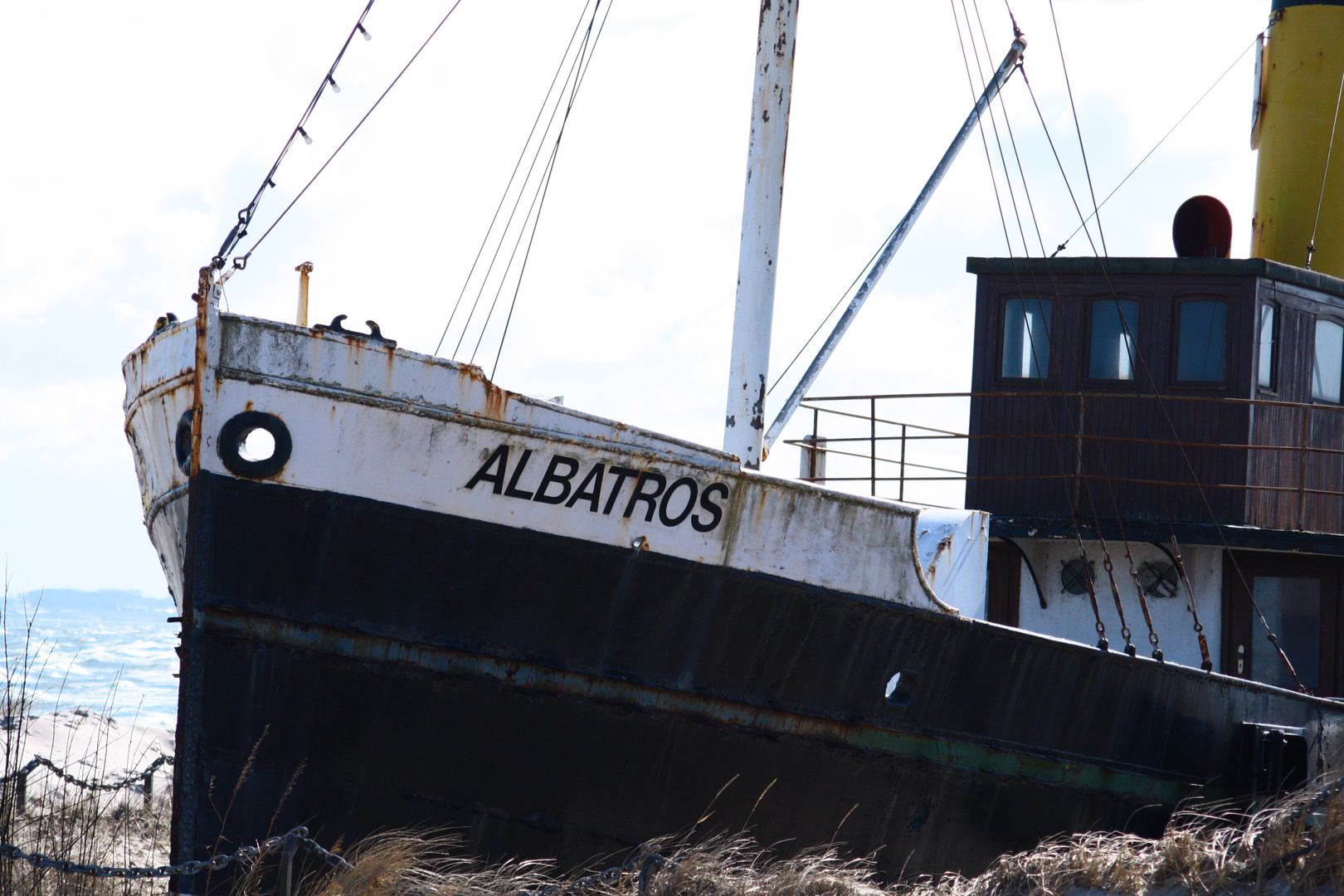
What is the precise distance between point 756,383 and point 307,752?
3229 mm

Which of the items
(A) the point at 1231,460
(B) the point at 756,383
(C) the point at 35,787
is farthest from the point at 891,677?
(C) the point at 35,787

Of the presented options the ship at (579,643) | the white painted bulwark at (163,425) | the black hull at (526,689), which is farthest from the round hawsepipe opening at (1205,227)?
the white painted bulwark at (163,425)

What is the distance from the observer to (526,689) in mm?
5812

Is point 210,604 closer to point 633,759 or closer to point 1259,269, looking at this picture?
point 633,759

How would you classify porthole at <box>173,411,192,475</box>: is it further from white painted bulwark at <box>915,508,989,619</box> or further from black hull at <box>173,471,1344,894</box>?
white painted bulwark at <box>915,508,989,619</box>

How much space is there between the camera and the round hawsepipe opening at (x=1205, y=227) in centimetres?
1077

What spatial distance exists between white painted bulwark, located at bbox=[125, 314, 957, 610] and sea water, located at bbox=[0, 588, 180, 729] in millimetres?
1252

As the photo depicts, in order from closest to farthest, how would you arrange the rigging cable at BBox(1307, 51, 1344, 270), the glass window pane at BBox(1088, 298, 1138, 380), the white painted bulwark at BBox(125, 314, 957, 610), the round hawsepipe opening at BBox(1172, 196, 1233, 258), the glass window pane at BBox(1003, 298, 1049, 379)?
the white painted bulwark at BBox(125, 314, 957, 610), the glass window pane at BBox(1088, 298, 1138, 380), the glass window pane at BBox(1003, 298, 1049, 379), the round hawsepipe opening at BBox(1172, 196, 1233, 258), the rigging cable at BBox(1307, 51, 1344, 270)

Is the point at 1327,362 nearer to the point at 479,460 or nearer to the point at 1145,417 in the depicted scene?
the point at 1145,417

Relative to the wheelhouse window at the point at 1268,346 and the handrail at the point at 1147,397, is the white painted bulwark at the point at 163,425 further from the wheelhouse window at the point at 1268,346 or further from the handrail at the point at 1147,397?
the wheelhouse window at the point at 1268,346

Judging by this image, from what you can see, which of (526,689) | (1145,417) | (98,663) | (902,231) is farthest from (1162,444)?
(98,663)

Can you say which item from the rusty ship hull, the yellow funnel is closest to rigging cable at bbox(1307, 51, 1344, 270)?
the yellow funnel

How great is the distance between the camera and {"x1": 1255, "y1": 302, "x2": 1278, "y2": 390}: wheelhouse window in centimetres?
966

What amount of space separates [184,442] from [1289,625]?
8164mm
